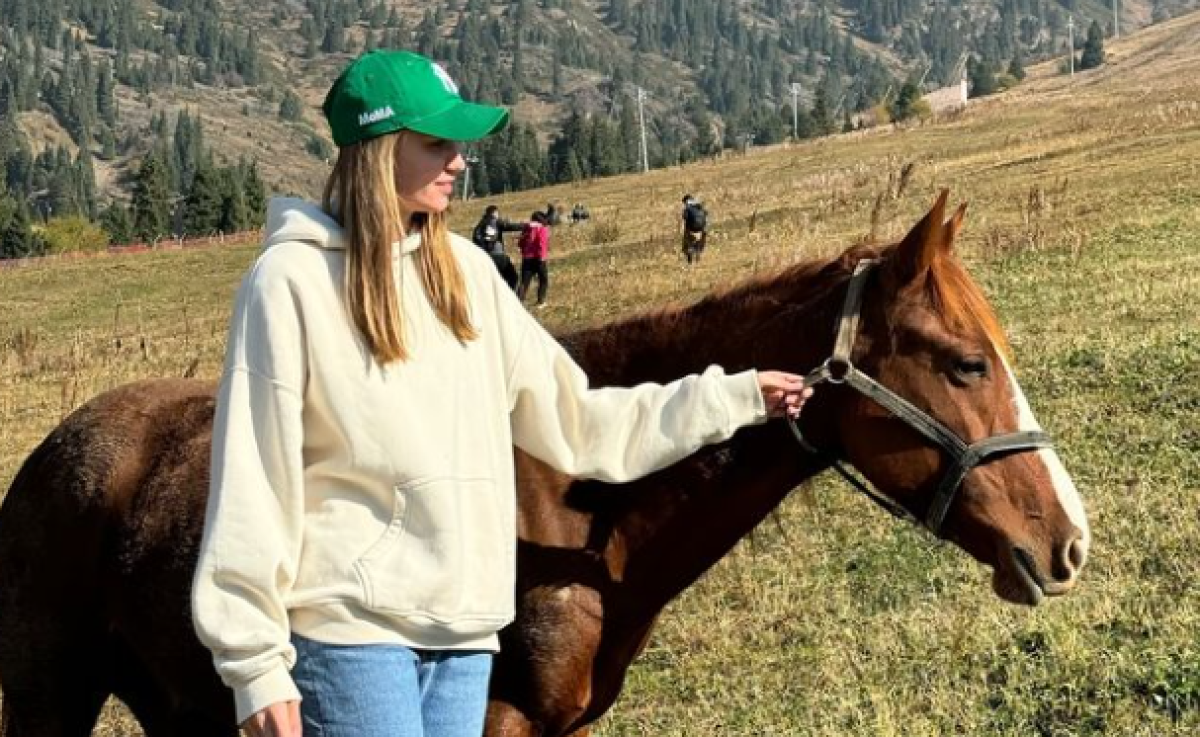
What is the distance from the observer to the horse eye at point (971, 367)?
3789 mm

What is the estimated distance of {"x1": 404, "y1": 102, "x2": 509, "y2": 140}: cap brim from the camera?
309 centimetres

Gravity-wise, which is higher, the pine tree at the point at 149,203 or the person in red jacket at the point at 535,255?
the person in red jacket at the point at 535,255

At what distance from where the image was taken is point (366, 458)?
3.00 metres

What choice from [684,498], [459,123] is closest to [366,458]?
[459,123]

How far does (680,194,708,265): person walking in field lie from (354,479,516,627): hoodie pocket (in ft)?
79.6

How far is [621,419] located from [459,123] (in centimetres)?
94

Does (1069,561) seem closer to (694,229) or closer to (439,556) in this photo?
(439,556)

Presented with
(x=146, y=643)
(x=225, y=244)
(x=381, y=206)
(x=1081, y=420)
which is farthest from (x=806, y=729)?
(x=225, y=244)

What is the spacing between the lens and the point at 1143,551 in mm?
7168

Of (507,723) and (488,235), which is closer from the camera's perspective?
(507,723)

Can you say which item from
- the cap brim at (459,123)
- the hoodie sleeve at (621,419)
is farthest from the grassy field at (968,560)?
the cap brim at (459,123)

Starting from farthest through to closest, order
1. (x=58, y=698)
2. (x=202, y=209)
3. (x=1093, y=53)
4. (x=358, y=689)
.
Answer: (x=1093, y=53) < (x=202, y=209) < (x=58, y=698) < (x=358, y=689)

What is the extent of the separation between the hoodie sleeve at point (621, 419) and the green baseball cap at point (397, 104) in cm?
59

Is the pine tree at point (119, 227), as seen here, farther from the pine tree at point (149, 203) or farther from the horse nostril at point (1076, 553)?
the horse nostril at point (1076, 553)
